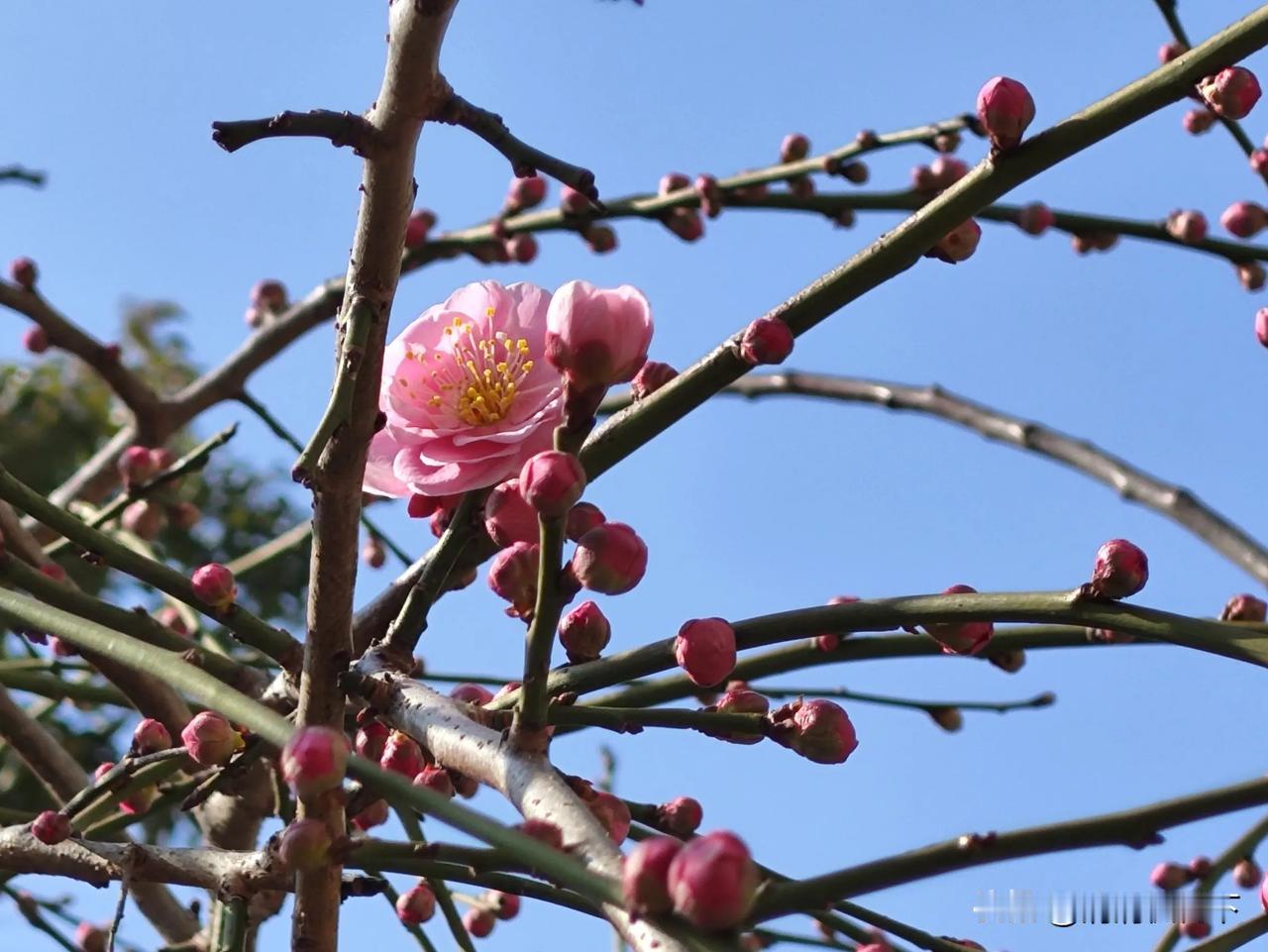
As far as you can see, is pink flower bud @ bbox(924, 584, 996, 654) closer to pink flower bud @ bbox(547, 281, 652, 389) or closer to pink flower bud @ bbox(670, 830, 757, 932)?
pink flower bud @ bbox(547, 281, 652, 389)

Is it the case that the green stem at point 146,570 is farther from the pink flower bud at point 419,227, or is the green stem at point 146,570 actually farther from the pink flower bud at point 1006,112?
the pink flower bud at point 419,227

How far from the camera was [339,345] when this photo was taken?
882 millimetres

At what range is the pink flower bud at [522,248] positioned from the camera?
2.46 meters

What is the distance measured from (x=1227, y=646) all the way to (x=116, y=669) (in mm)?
1213

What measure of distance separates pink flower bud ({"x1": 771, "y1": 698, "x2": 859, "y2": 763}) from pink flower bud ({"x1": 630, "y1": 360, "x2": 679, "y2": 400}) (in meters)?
0.26

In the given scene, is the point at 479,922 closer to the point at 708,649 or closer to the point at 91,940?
the point at 91,940

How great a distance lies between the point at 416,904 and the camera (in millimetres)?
1443

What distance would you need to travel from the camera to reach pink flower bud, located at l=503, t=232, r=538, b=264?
8.08 ft

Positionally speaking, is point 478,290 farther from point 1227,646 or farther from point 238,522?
point 238,522

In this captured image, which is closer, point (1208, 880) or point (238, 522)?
point (1208, 880)

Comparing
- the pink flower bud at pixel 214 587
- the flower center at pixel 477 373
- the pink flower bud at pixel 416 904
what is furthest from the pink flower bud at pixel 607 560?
the pink flower bud at pixel 416 904

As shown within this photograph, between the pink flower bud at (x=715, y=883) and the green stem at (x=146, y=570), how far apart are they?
2.15 feet

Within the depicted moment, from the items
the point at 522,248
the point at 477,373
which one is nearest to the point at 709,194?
the point at 522,248

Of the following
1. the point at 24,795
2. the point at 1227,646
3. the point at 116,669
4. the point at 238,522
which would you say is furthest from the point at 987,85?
the point at 238,522
